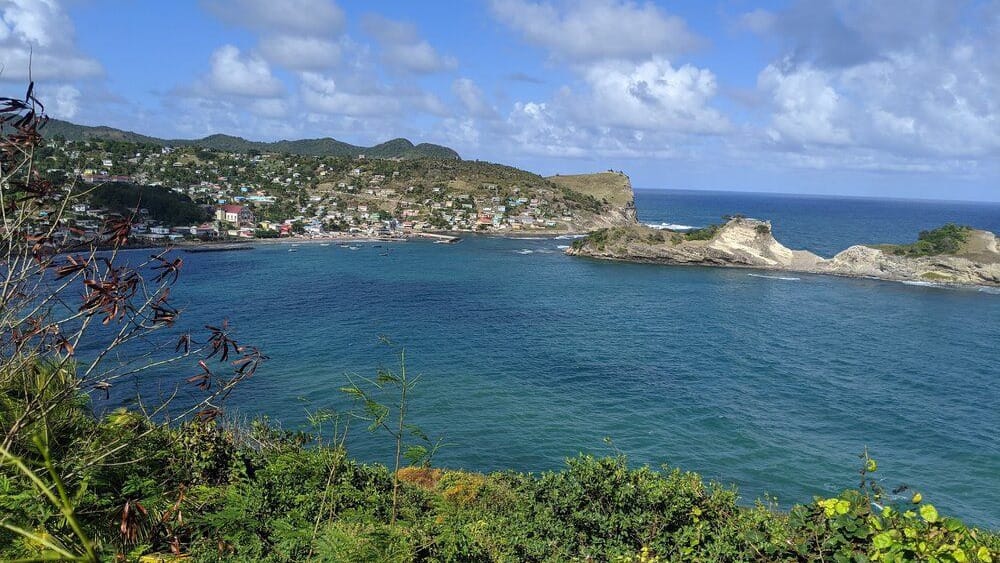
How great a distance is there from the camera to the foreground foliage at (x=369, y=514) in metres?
4.39

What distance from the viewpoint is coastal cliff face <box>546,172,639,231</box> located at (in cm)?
11450

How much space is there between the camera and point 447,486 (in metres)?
13.8

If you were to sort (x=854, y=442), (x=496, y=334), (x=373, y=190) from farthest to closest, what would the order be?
(x=373, y=190)
(x=496, y=334)
(x=854, y=442)

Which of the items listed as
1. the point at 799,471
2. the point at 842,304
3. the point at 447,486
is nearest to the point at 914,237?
the point at 842,304

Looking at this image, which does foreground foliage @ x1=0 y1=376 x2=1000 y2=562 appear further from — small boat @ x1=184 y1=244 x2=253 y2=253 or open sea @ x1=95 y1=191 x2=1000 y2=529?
small boat @ x1=184 y1=244 x2=253 y2=253

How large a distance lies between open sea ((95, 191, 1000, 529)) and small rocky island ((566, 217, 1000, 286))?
4.58m

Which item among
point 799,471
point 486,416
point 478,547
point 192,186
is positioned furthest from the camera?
point 192,186

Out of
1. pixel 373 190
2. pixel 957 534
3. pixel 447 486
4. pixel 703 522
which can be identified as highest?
pixel 373 190

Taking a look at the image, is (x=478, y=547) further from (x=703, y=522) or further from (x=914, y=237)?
(x=914, y=237)

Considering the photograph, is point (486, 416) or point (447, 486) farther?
point (486, 416)

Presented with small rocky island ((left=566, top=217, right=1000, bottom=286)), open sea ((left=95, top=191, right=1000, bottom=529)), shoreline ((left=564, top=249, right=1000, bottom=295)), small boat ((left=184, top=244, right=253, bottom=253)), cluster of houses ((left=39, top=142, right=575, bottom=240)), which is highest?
cluster of houses ((left=39, top=142, right=575, bottom=240))

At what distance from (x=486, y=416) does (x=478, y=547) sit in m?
17.8

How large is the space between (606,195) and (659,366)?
10986 cm

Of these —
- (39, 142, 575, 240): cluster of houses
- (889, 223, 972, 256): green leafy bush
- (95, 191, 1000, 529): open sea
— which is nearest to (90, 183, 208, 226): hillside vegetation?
(39, 142, 575, 240): cluster of houses
